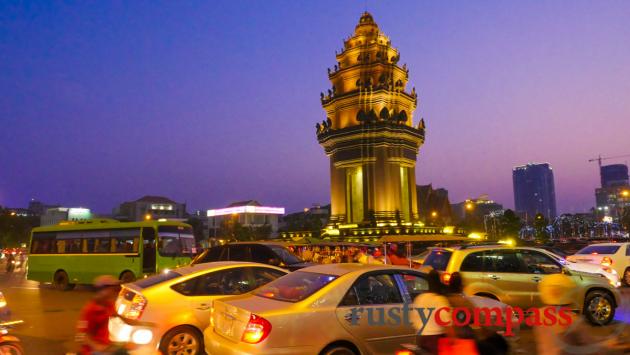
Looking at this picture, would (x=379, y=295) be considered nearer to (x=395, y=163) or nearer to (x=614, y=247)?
(x=614, y=247)

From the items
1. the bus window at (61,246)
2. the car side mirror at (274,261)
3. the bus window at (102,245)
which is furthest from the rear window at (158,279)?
the bus window at (61,246)

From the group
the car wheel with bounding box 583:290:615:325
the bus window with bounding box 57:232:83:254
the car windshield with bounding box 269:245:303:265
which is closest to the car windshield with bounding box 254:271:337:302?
the car wheel with bounding box 583:290:615:325

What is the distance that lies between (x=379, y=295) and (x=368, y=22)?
155 ft

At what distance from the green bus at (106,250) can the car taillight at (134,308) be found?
36.9ft

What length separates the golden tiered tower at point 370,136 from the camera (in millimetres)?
44062

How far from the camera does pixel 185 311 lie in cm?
781

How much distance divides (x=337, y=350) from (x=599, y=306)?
6.96m

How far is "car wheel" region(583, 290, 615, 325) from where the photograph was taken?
10129 millimetres

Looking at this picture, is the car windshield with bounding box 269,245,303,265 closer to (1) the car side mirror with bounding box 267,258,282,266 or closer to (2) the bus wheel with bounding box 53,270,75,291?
(1) the car side mirror with bounding box 267,258,282,266

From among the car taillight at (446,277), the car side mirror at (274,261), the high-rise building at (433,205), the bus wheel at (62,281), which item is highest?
the high-rise building at (433,205)

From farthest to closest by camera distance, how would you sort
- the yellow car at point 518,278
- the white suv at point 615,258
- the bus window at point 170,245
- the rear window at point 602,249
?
the bus window at point 170,245, the rear window at point 602,249, the white suv at point 615,258, the yellow car at point 518,278

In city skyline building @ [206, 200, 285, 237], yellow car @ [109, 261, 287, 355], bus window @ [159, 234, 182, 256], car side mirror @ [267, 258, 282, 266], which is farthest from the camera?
city skyline building @ [206, 200, 285, 237]

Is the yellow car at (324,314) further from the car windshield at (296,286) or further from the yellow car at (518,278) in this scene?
the yellow car at (518,278)

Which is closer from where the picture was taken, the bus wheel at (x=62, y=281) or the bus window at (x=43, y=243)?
the bus wheel at (x=62, y=281)
